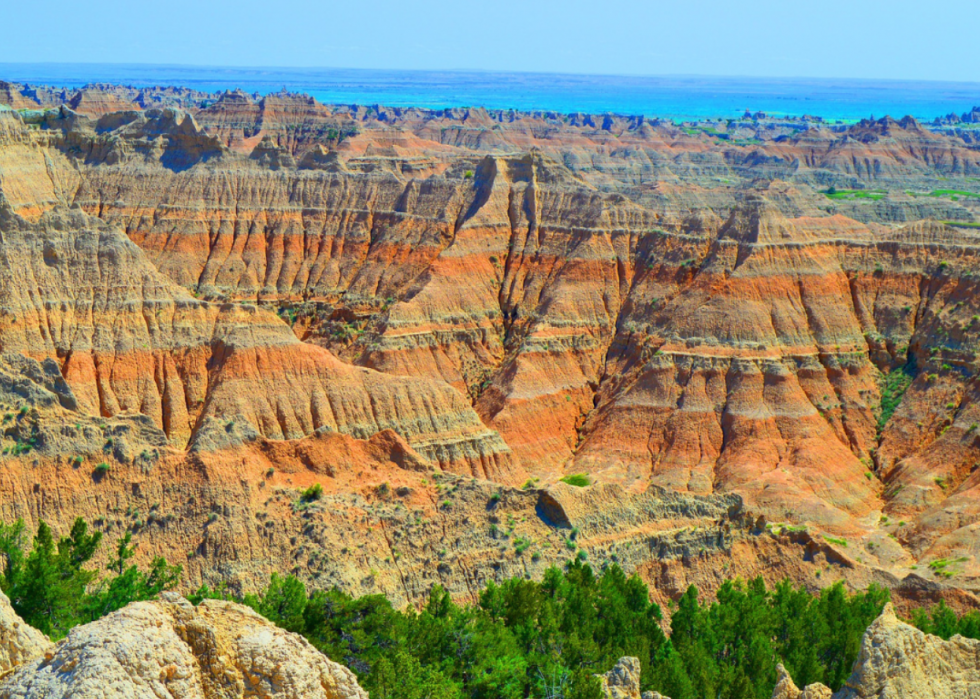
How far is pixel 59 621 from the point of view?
4350 centimetres

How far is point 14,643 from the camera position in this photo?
27.5 m

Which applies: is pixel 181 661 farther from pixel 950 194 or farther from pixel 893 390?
pixel 950 194

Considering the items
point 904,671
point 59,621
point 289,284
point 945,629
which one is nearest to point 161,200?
point 289,284

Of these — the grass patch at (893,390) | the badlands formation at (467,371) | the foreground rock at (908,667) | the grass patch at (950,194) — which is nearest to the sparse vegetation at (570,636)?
the badlands formation at (467,371)

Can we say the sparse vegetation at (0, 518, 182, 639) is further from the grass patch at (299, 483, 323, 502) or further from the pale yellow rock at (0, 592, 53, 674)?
the pale yellow rock at (0, 592, 53, 674)

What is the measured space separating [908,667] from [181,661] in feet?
69.8

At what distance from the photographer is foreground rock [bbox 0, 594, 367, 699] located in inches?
875

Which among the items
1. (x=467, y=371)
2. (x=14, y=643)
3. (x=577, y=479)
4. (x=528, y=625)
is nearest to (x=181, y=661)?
(x=14, y=643)

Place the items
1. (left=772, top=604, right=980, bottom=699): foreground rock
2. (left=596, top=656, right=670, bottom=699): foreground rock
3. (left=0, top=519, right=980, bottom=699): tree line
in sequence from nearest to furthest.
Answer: (left=772, top=604, right=980, bottom=699): foreground rock → (left=596, top=656, right=670, bottom=699): foreground rock → (left=0, top=519, right=980, bottom=699): tree line

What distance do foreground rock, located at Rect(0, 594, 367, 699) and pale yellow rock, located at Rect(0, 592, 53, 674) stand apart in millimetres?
2962

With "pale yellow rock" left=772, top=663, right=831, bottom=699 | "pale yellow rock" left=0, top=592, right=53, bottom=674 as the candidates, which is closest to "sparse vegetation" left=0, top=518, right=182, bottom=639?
"pale yellow rock" left=0, top=592, right=53, bottom=674

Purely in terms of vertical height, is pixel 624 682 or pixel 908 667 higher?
pixel 908 667

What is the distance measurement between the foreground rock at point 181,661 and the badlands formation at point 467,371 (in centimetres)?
3118

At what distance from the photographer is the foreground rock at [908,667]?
3353 centimetres
